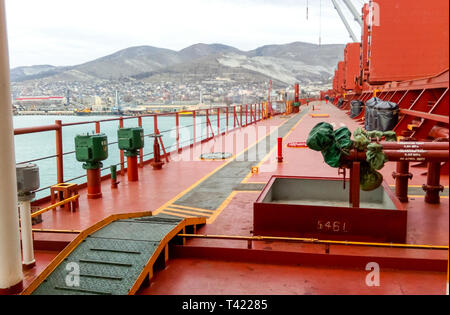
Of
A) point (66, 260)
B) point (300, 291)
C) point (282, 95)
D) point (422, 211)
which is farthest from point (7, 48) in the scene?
point (282, 95)

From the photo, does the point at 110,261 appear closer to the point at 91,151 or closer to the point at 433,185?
the point at 91,151

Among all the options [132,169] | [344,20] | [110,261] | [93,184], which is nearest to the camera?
Answer: [110,261]

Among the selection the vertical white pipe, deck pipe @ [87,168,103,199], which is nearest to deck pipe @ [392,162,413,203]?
deck pipe @ [87,168,103,199]

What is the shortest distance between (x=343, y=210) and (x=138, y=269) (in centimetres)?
237

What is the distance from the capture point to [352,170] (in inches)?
180

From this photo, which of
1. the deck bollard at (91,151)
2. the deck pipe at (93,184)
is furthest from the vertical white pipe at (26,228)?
the deck pipe at (93,184)

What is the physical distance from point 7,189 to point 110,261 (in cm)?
117

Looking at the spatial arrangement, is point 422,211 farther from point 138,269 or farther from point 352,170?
point 138,269

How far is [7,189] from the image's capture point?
3229 millimetres

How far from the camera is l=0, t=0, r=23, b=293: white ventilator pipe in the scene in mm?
3117

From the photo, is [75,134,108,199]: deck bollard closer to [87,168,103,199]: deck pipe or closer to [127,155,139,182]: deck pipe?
[87,168,103,199]: deck pipe

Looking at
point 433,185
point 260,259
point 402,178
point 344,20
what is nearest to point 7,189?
point 260,259

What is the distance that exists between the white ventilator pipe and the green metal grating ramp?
0.25 m

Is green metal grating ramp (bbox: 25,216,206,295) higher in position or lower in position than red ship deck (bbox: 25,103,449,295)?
higher
